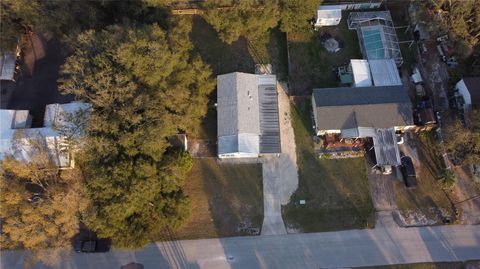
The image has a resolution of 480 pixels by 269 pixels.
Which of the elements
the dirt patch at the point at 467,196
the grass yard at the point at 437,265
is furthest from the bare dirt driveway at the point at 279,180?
the dirt patch at the point at 467,196

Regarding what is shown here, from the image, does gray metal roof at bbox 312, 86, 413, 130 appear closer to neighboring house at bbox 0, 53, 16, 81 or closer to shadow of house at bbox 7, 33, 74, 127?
shadow of house at bbox 7, 33, 74, 127

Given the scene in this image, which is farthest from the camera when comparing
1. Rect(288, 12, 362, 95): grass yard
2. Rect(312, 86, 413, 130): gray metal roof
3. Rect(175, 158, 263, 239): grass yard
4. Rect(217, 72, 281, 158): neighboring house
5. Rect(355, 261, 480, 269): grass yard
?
Rect(288, 12, 362, 95): grass yard

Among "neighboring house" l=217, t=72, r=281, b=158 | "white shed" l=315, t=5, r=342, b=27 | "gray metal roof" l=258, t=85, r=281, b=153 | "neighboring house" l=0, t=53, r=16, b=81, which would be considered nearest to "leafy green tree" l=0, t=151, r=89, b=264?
"neighboring house" l=0, t=53, r=16, b=81

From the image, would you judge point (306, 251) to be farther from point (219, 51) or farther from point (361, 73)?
point (219, 51)

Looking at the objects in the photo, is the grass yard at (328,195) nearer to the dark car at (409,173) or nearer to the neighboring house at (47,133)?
the dark car at (409,173)

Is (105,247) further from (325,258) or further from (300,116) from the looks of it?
(300,116)

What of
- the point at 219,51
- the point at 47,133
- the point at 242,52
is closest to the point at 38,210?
the point at 47,133
